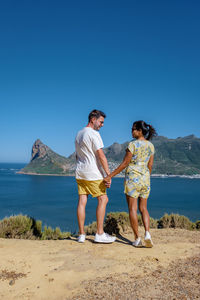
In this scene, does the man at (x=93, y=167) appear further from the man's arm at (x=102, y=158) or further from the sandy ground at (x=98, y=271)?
the sandy ground at (x=98, y=271)

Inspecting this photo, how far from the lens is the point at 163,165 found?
5989 inches

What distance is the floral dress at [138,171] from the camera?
3676 mm

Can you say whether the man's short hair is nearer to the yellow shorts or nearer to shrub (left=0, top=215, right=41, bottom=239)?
the yellow shorts

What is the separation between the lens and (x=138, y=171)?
12.1ft

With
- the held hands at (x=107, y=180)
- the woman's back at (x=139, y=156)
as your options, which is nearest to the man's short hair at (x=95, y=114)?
the woman's back at (x=139, y=156)

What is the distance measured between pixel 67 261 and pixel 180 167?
155581mm

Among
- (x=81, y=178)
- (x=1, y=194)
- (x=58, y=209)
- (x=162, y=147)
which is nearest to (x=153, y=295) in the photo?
(x=81, y=178)

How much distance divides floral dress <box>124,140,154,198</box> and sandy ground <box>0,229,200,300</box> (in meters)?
0.81

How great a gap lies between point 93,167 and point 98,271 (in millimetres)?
1519

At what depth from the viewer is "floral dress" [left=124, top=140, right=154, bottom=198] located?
145 inches

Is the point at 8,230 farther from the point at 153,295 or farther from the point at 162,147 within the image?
the point at 162,147

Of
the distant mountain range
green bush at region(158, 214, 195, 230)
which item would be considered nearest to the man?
green bush at region(158, 214, 195, 230)

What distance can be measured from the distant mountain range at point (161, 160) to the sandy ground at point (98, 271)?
14209cm

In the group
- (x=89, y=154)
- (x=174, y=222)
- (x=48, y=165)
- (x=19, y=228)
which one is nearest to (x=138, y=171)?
(x=89, y=154)
